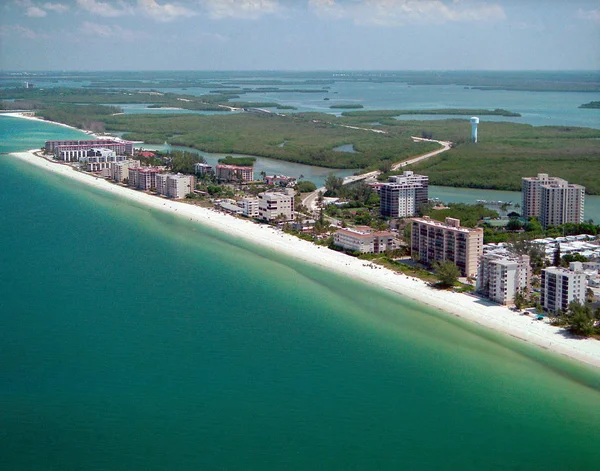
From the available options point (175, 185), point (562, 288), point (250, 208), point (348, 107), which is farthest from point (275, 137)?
point (562, 288)

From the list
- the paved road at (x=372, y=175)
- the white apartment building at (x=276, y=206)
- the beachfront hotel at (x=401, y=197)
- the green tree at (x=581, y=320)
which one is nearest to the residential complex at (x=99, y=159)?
the paved road at (x=372, y=175)

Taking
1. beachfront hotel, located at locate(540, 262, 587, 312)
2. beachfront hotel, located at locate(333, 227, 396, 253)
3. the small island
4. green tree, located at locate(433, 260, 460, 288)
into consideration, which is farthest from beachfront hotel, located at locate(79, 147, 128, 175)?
the small island

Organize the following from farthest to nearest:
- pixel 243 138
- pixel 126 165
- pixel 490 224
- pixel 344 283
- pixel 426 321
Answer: pixel 243 138, pixel 126 165, pixel 490 224, pixel 344 283, pixel 426 321

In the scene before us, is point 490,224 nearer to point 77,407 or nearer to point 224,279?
point 224,279

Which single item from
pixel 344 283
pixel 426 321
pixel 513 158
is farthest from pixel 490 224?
pixel 513 158

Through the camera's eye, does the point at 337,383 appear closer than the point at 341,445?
No

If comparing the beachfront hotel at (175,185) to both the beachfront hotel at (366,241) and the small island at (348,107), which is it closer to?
the beachfront hotel at (366,241)
